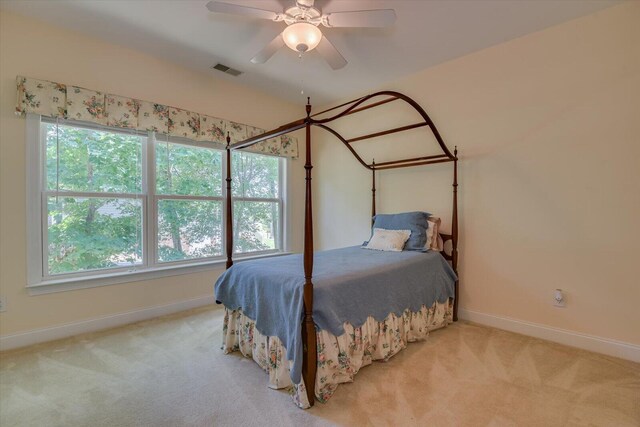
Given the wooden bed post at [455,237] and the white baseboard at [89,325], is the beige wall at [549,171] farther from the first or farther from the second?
the white baseboard at [89,325]

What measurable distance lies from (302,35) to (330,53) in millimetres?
336

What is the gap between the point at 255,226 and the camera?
4047 millimetres

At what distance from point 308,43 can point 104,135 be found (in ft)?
7.24

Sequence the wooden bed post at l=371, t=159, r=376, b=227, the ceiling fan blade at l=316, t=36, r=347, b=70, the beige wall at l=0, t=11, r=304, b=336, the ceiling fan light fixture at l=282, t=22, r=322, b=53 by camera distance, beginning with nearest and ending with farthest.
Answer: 1. the ceiling fan light fixture at l=282, t=22, r=322, b=53
2. the ceiling fan blade at l=316, t=36, r=347, b=70
3. the beige wall at l=0, t=11, r=304, b=336
4. the wooden bed post at l=371, t=159, r=376, b=227

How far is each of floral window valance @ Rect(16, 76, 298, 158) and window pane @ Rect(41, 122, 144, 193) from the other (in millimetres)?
163

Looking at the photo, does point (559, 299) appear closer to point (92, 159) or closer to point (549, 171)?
point (549, 171)

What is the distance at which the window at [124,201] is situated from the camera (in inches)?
99.7

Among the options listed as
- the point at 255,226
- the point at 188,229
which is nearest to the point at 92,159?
the point at 188,229

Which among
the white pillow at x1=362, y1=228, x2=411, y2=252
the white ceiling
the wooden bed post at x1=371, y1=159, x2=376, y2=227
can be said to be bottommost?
the white pillow at x1=362, y1=228, x2=411, y2=252

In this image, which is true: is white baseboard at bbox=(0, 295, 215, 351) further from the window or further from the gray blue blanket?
the gray blue blanket

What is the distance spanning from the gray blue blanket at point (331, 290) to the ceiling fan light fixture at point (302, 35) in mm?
1563

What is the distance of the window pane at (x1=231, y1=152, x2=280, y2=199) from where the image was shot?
3.82 meters

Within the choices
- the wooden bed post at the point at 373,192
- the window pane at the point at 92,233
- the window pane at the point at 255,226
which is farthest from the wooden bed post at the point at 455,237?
the window pane at the point at 92,233

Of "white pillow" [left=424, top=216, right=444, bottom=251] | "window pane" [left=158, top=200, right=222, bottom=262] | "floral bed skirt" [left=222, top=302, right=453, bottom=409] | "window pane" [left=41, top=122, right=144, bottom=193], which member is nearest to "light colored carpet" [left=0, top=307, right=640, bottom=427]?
"floral bed skirt" [left=222, top=302, right=453, bottom=409]
